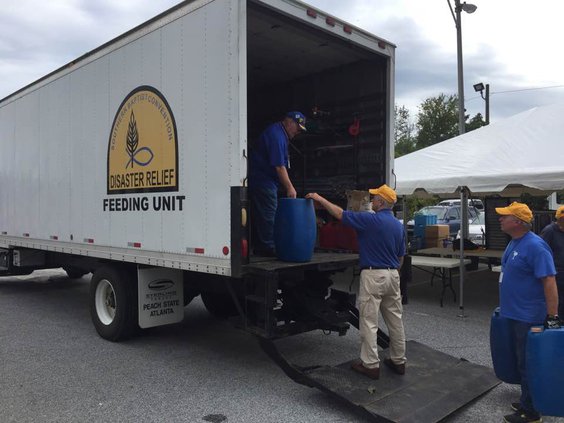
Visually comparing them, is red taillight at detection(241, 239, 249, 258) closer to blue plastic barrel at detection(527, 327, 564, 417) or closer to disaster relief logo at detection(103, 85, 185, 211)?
disaster relief logo at detection(103, 85, 185, 211)

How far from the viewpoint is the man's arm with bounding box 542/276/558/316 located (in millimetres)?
3658

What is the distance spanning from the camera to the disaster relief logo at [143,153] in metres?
5.02

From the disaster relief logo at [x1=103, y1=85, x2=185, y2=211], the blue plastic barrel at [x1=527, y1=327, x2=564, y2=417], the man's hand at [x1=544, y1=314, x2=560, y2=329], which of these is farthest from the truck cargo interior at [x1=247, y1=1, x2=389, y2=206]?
the blue plastic barrel at [x1=527, y1=327, x2=564, y2=417]

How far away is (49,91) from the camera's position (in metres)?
7.21

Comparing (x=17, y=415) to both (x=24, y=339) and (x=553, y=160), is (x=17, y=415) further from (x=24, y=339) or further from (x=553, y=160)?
(x=553, y=160)

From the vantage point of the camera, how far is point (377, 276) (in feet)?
14.4

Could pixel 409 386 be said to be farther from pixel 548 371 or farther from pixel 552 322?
pixel 552 322

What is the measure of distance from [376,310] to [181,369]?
208cm

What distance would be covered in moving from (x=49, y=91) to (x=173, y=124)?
A: 129 inches

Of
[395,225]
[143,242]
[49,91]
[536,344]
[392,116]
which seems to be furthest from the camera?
[49,91]

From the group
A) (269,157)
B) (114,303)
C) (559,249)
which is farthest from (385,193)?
(114,303)

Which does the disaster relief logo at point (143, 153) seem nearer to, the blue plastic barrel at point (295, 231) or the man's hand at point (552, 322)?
the blue plastic barrel at point (295, 231)

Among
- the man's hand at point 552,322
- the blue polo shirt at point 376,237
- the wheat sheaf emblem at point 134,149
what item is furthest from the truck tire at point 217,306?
the man's hand at point 552,322

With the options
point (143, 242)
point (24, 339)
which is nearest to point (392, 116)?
point (143, 242)
